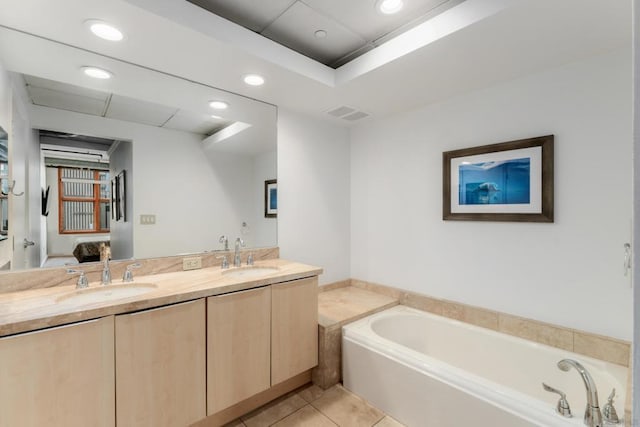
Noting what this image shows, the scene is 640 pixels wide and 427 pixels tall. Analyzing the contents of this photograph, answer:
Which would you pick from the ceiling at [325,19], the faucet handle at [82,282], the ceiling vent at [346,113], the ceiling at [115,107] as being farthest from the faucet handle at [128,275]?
the ceiling vent at [346,113]

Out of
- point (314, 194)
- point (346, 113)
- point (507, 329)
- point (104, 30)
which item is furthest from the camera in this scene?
point (314, 194)

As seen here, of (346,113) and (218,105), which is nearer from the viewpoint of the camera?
(218,105)

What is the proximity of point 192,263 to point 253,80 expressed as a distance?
1.42 m

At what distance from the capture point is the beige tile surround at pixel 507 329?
175 cm

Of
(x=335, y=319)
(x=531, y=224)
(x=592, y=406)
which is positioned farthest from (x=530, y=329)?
(x=335, y=319)

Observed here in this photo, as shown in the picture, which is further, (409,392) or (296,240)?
(296,240)

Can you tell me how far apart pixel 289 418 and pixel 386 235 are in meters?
1.78

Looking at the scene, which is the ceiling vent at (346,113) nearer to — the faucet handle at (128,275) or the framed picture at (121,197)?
the framed picture at (121,197)

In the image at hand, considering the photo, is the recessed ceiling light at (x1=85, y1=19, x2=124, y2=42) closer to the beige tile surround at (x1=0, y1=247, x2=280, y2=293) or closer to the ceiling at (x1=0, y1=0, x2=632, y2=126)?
the ceiling at (x1=0, y1=0, x2=632, y2=126)

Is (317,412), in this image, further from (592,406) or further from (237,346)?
(592,406)

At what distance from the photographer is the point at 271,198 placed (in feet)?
8.71

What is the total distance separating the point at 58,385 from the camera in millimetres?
1208

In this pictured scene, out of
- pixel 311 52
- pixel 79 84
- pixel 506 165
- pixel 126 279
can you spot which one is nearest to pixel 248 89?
pixel 311 52

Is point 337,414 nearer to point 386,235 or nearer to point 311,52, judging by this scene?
point 386,235
